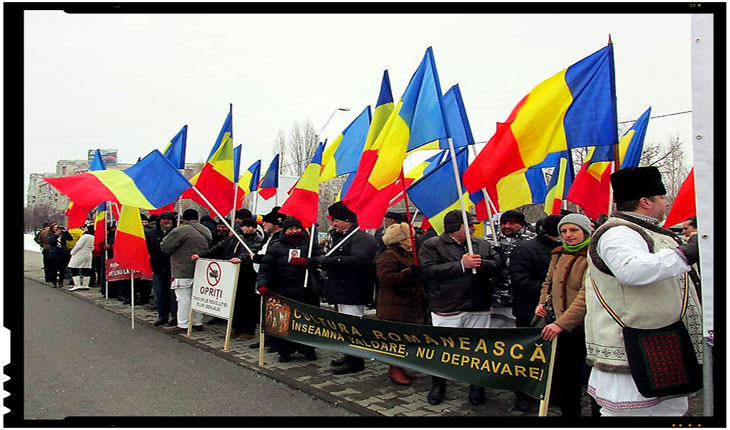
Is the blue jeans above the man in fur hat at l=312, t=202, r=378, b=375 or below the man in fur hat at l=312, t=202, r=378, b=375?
below

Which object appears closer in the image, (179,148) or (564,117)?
(564,117)

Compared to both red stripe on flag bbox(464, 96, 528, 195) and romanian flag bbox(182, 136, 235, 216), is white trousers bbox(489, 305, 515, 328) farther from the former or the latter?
romanian flag bbox(182, 136, 235, 216)

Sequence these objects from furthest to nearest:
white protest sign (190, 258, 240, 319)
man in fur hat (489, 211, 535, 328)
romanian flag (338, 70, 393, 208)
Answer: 1. white protest sign (190, 258, 240, 319)
2. romanian flag (338, 70, 393, 208)
3. man in fur hat (489, 211, 535, 328)

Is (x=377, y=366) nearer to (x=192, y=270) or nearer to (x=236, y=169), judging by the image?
(x=192, y=270)

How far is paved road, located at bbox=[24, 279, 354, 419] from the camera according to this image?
4.93 meters

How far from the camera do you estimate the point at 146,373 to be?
6.17 m

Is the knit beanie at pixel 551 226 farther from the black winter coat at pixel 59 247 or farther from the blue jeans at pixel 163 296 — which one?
the black winter coat at pixel 59 247

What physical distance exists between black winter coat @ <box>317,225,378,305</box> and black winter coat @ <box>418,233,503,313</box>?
1.15m

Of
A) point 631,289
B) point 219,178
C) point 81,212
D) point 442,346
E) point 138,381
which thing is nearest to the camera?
point 631,289

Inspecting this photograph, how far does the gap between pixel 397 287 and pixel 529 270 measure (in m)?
1.44

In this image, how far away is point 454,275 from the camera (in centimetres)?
473

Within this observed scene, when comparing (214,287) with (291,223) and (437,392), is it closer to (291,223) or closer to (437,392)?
(291,223)

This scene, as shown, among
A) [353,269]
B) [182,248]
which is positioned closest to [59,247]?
[182,248]

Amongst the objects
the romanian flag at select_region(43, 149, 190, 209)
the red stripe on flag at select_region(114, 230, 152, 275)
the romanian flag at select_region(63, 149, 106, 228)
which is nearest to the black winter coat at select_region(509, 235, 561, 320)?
the romanian flag at select_region(43, 149, 190, 209)
